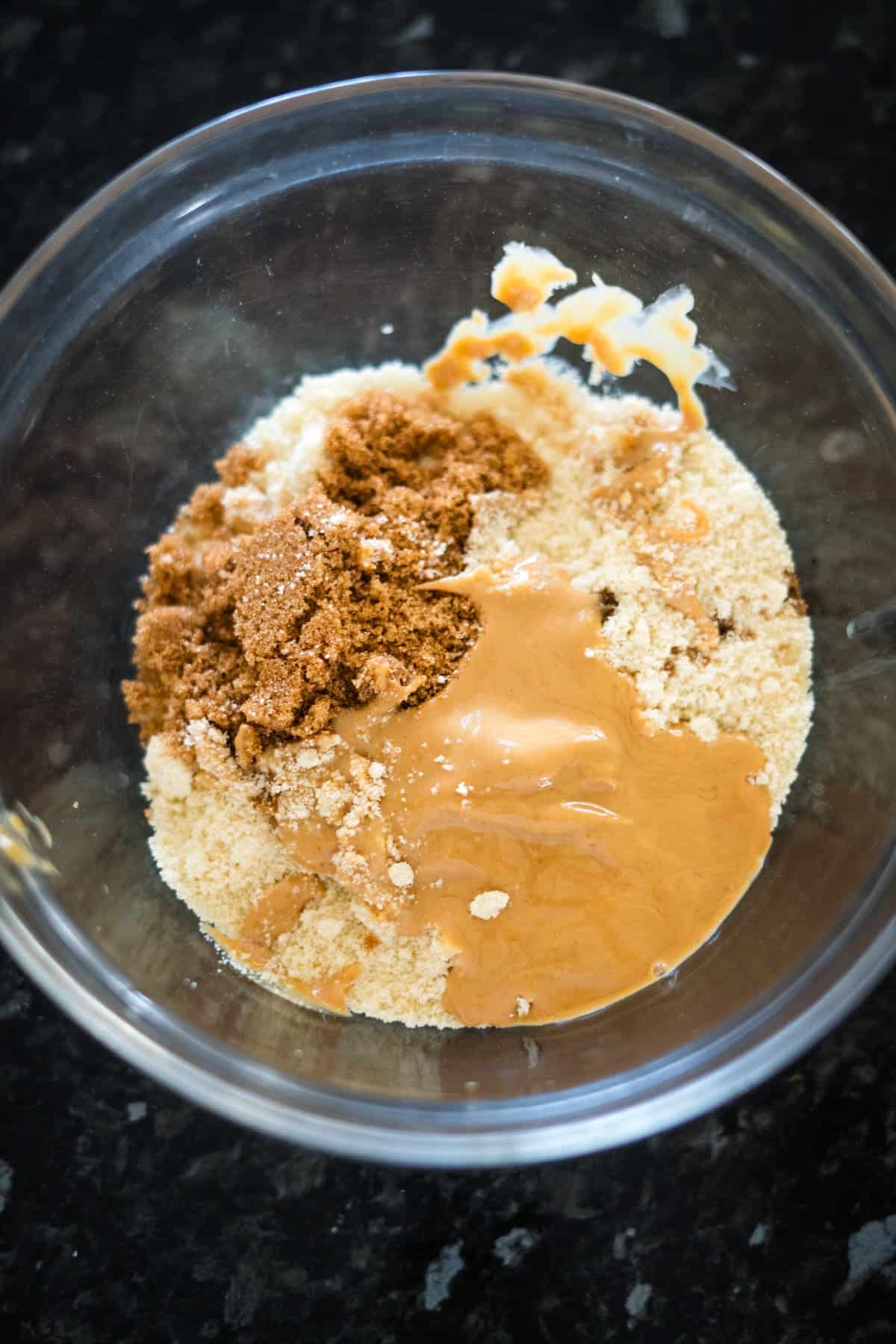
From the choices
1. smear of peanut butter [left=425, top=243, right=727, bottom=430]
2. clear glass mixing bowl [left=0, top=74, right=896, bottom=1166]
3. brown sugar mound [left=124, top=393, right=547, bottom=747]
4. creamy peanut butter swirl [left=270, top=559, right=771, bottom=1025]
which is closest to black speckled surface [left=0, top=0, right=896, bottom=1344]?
clear glass mixing bowl [left=0, top=74, right=896, bottom=1166]

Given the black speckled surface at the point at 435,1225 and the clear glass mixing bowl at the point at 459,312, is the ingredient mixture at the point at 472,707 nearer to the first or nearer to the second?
the clear glass mixing bowl at the point at 459,312

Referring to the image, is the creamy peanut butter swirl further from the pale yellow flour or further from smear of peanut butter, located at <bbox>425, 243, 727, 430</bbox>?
smear of peanut butter, located at <bbox>425, 243, 727, 430</bbox>

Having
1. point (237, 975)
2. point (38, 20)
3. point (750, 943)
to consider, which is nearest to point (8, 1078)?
point (237, 975)

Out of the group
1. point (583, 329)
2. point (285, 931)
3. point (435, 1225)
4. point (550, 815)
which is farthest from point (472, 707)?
point (435, 1225)

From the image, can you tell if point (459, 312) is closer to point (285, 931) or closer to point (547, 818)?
point (547, 818)

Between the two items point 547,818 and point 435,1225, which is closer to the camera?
point 547,818

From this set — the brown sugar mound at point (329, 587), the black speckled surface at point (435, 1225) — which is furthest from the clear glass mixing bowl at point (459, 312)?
the black speckled surface at point (435, 1225)
